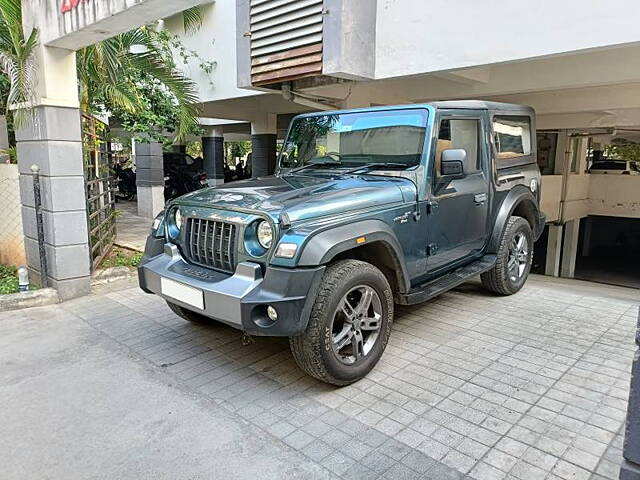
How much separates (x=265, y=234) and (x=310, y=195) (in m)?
0.46

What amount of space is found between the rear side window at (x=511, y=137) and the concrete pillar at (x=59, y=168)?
170 inches

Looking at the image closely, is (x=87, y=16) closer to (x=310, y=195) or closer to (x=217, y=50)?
(x=310, y=195)

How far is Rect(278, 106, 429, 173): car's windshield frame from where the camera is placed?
3945mm

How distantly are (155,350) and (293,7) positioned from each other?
4.74m

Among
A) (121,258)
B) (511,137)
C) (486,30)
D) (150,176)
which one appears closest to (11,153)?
(121,258)

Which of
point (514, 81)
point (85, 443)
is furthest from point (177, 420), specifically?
point (514, 81)

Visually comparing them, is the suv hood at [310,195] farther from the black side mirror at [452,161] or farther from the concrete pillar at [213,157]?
the concrete pillar at [213,157]

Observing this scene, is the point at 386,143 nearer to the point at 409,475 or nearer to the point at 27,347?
the point at 409,475

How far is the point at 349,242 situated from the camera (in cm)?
313

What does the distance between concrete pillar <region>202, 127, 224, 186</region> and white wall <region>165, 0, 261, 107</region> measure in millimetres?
5238

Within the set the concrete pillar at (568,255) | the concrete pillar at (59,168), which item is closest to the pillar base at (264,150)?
the concrete pillar at (59,168)

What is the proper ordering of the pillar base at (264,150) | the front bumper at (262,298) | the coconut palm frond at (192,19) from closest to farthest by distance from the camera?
the front bumper at (262,298), the coconut palm frond at (192,19), the pillar base at (264,150)

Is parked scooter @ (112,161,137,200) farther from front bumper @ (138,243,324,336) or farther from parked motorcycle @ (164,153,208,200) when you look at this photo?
front bumper @ (138,243,324,336)

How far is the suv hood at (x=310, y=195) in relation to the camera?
10.2ft
